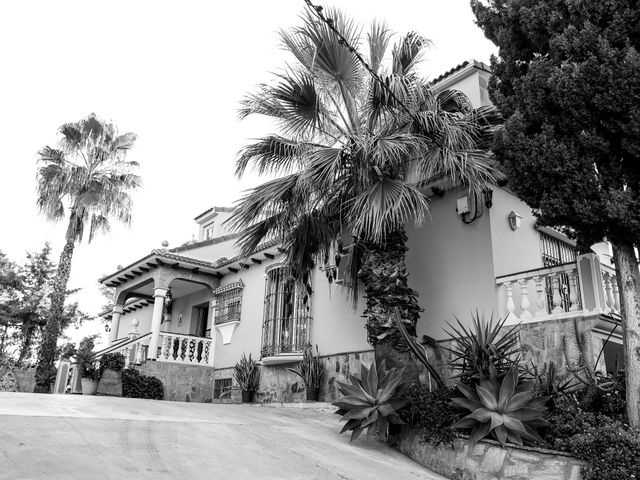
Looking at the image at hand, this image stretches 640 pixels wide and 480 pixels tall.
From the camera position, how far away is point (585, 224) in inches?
257

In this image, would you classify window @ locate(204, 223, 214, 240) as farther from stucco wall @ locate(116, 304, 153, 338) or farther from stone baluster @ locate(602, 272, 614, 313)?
stone baluster @ locate(602, 272, 614, 313)

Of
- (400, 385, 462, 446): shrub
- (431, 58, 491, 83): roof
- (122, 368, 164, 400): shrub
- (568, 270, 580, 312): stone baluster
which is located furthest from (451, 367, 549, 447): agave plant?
(122, 368, 164, 400): shrub

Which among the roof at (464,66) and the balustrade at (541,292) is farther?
the roof at (464,66)

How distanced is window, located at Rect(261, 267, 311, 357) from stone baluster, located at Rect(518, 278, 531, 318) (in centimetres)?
523

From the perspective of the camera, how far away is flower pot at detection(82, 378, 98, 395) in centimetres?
1365

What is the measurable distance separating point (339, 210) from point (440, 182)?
2244 mm

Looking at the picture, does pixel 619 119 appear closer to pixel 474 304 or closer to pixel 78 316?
pixel 474 304

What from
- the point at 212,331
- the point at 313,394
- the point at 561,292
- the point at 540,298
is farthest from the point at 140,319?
the point at 561,292

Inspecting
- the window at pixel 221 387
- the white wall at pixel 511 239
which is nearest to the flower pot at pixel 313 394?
the window at pixel 221 387

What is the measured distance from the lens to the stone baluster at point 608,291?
7.52m

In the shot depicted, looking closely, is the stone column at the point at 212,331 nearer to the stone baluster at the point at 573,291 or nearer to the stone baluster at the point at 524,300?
the stone baluster at the point at 524,300

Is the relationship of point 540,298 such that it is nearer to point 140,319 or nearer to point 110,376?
point 110,376

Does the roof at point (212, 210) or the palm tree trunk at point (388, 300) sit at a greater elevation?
the roof at point (212, 210)

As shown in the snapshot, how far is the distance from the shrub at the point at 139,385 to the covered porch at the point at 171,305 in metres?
0.58
